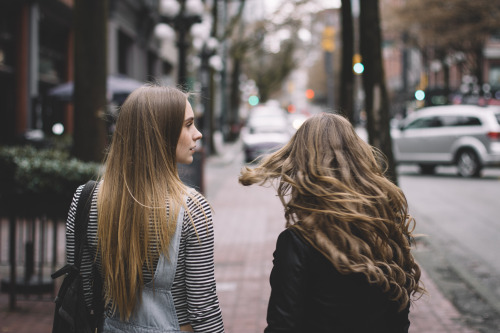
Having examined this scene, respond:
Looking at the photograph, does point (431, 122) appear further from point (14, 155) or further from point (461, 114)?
point (14, 155)

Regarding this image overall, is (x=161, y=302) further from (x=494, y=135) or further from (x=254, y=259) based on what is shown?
(x=494, y=135)

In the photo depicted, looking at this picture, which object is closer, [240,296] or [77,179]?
[240,296]

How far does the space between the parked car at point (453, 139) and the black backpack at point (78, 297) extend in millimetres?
16577

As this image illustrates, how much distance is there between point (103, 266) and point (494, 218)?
1050 centimetres

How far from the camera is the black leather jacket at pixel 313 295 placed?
6.75ft

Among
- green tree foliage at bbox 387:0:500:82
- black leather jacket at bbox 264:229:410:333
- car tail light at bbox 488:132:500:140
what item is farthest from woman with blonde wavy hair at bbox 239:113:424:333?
green tree foliage at bbox 387:0:500:82

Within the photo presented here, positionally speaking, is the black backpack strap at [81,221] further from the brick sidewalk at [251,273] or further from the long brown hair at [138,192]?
the brick sidewalk at [251,273]

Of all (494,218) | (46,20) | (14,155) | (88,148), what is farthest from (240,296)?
(46,20)

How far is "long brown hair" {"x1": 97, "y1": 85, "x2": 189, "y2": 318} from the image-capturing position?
219 cm

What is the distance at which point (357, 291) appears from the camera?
212cm

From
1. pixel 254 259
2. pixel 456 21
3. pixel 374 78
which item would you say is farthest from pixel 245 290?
pixel 456 21

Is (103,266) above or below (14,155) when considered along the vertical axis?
below

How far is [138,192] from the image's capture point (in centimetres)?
222

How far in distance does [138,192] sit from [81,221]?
270mm
